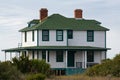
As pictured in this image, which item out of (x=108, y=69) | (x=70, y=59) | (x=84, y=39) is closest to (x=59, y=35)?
(x=70, y=59)

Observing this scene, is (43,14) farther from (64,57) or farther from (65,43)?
(64,57)

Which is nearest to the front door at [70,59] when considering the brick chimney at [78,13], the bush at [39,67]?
the brick chimney at [78,13]

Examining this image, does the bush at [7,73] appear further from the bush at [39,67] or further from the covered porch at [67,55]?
the covered porch at [67,55]

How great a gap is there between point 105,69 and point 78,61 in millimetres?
20367

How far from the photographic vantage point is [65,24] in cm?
6488

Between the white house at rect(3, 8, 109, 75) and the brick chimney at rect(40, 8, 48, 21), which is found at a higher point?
the brick chimney at rect(40, 8, 48, 21)

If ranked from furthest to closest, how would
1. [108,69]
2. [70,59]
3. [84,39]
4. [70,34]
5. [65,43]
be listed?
[84,39] < [70,34] < [70,59] < [65,43] < [108,69]

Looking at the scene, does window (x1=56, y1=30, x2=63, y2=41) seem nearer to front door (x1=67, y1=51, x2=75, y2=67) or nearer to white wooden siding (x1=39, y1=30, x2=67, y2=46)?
white wooden siding (x1=39, y1=30, x2=67, y2=46)

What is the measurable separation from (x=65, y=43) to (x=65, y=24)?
106 inches

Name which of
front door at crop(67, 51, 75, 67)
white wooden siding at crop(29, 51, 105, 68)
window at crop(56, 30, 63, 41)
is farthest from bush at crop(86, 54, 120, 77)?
window at crop(56, 30, 63, 41)

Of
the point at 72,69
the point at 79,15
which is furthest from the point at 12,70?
the point at 79,15

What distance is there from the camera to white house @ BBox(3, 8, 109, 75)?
62.4m

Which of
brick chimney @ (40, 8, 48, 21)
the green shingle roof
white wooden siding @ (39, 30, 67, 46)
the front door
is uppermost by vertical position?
brick chimney @ (40, 8, 48, 21)

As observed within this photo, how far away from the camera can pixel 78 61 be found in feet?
209
